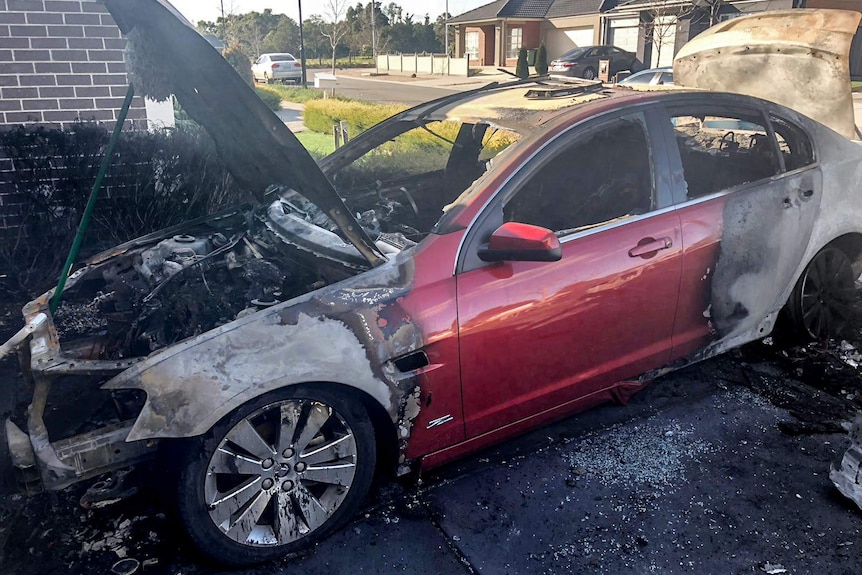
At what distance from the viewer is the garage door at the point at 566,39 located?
3967 cm

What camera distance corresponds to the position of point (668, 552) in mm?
2719

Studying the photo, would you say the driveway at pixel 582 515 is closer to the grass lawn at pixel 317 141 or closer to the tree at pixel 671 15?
the grass lawn at pixel 317 141

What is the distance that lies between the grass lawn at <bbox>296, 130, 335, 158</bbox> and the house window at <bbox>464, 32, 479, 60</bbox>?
34.1m

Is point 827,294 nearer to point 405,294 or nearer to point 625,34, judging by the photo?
point 405,294

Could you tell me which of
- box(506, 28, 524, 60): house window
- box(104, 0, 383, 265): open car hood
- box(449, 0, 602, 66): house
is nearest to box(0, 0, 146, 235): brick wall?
box(104, 0, 383, 265): open car hood

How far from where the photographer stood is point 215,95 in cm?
280

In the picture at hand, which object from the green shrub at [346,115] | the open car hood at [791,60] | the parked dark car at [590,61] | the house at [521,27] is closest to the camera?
the open car hood at [791,60]

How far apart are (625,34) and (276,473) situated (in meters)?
37.0

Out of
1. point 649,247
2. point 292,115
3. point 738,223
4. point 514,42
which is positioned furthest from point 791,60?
point 514,42

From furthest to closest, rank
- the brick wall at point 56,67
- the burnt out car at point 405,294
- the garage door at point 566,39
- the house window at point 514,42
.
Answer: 1. the house window at point 514,42
2. the garage door at point 566,39
3. the brick wall at point 56,67
4. the burnt out car at point 405,294

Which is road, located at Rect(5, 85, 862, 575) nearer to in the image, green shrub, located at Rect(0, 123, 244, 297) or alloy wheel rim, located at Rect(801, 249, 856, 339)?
alloy wheel rim, located at Rect(801, 249, 856, 339)

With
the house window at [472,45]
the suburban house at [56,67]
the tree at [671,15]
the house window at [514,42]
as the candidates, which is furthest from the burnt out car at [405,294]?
the house window at [472,45]

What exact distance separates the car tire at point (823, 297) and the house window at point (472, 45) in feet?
149

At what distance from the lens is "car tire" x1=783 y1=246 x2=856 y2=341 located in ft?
13.5
